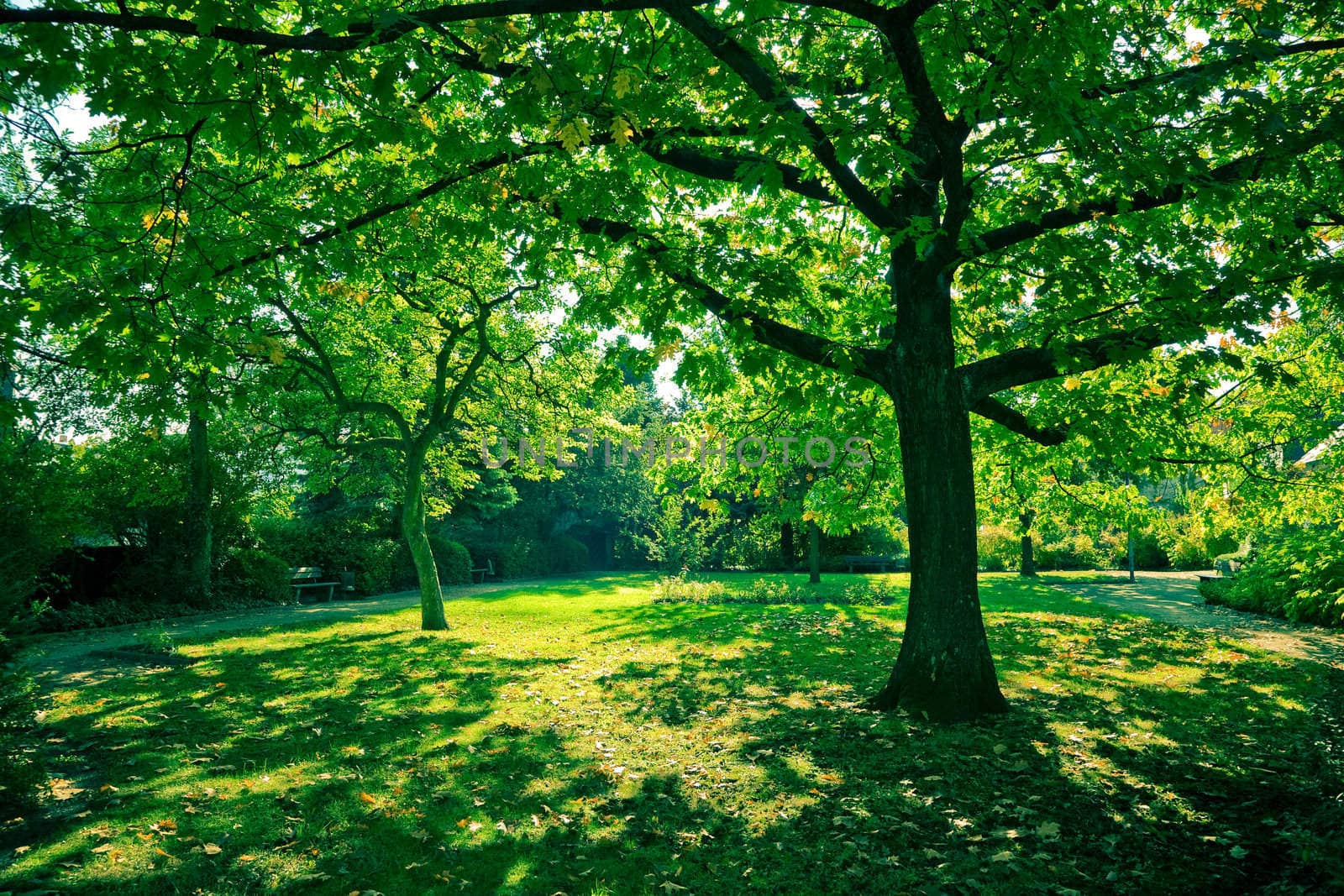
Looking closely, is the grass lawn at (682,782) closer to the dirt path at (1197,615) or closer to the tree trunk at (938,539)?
the tree trunk at (938,539)

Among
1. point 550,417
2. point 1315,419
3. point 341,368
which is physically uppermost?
point 341,368

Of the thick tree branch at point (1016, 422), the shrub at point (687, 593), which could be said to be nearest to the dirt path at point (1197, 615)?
the thick tree branch at point (1016, 422)

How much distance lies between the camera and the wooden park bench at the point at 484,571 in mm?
28500

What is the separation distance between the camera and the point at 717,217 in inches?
369

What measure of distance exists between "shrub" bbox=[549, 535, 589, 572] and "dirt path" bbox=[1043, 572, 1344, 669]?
20686 mm

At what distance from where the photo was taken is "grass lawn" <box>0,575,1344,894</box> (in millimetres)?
4008

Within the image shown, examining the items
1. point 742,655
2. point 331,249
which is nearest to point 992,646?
point 742,655

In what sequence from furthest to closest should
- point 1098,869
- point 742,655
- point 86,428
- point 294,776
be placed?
point 86,428
point 742,655
point 294,776
point 1098,869

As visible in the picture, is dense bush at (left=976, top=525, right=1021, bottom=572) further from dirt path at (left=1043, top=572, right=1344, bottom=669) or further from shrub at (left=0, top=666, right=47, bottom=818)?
shrub at (left=0, top=666, right=47, bottom=818)

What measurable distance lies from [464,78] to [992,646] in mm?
10534

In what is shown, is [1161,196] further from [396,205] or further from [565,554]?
[565,554]

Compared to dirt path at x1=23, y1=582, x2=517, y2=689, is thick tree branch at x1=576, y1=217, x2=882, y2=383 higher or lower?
higher

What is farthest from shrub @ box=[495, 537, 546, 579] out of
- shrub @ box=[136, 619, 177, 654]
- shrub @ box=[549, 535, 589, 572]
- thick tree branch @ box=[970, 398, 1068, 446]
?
thick tree branch @ box=[970, 398, 1068, 446]

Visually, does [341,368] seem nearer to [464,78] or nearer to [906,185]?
[464,78]
